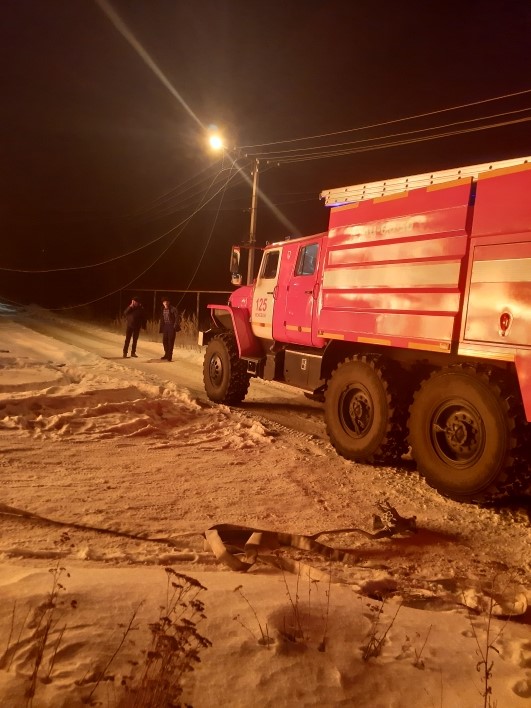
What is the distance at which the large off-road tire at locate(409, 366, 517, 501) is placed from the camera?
18.3ft

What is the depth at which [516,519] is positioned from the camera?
18.9ft

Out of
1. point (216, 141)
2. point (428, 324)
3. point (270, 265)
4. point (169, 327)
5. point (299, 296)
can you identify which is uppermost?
point (216, 141)

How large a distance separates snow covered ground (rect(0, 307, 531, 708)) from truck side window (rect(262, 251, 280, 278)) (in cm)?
274

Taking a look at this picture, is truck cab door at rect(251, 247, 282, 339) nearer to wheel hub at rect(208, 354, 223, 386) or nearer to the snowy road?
wheel hub at rect(208, 354, 223, 386)

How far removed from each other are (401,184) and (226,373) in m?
4.96

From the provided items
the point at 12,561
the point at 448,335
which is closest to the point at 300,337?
the point at 448,335

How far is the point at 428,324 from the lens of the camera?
6359mm

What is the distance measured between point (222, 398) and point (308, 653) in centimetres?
800

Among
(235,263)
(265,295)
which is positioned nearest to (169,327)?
(235,263)

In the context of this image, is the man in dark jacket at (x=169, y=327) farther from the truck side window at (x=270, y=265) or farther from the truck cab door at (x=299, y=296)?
the truck cab door at (x=299, y=296)

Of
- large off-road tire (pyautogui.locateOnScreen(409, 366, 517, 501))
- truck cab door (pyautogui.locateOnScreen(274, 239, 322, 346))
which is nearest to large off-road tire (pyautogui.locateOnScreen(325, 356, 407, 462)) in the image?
large off-road tire (pyautogui.locateOnScreen(409, 366, 517, 501))

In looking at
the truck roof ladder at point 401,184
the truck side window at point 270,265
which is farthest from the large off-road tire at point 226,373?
the truck roof ladder at point 401,184

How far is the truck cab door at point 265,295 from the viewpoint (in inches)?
391

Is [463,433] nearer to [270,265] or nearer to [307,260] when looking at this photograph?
[307,260]
